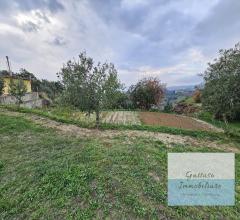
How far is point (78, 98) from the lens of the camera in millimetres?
8914

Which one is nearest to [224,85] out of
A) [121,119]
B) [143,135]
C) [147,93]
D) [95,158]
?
[143,135]

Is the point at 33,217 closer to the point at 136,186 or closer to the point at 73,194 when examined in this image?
the point at 73,194

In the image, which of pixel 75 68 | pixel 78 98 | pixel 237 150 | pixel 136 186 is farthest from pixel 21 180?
pixel 237 150

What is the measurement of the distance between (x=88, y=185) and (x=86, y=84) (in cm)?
580

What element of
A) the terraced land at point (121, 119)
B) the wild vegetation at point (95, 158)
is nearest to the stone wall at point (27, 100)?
the terraced land at point (121, 119)

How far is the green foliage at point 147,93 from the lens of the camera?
2672 cm

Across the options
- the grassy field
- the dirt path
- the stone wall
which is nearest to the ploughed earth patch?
the dirt path

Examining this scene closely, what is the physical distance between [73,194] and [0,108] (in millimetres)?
10913

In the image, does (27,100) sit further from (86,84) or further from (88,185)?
(88,185)

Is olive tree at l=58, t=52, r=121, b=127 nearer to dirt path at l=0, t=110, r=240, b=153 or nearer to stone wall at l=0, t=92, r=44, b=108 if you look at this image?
dirt path at l=0, t=110, r=240, b=153

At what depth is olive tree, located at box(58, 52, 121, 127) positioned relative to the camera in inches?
351

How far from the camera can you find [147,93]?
87.7 feet

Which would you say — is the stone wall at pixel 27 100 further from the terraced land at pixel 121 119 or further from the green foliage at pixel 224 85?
the green foliage at pixel 224 85

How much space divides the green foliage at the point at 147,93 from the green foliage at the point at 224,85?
17.4 m
